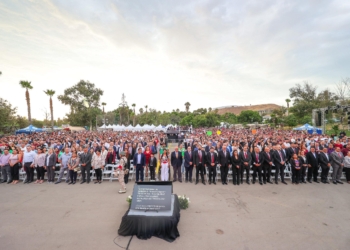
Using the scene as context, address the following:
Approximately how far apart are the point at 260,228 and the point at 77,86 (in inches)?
2262

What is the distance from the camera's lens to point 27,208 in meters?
5.52

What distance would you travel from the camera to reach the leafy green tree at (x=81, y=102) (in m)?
49.9

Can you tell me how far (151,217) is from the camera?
4.02 meters

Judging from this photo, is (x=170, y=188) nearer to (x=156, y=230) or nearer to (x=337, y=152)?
(x=156, y=230)

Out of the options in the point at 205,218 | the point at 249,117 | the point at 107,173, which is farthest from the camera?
the point at 249,117

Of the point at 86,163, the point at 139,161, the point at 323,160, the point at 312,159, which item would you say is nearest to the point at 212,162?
the point at 139,161

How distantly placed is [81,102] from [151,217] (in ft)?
181

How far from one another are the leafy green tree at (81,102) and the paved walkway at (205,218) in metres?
47.6

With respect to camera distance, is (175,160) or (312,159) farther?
(175,160)

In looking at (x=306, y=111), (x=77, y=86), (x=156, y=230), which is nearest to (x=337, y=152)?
(x=156, y=230)

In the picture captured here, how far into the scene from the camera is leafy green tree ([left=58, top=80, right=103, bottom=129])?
164ft

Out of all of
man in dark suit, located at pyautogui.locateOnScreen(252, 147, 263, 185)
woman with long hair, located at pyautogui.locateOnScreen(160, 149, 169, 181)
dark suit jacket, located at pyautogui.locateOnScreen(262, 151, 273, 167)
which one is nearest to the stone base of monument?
woman with long hair, located at pyautogui.locateOnScreen(160, 149, 169, 181)

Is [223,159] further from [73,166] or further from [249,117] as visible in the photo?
[249,117]

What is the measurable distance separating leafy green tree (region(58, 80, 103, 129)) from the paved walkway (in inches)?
1873
